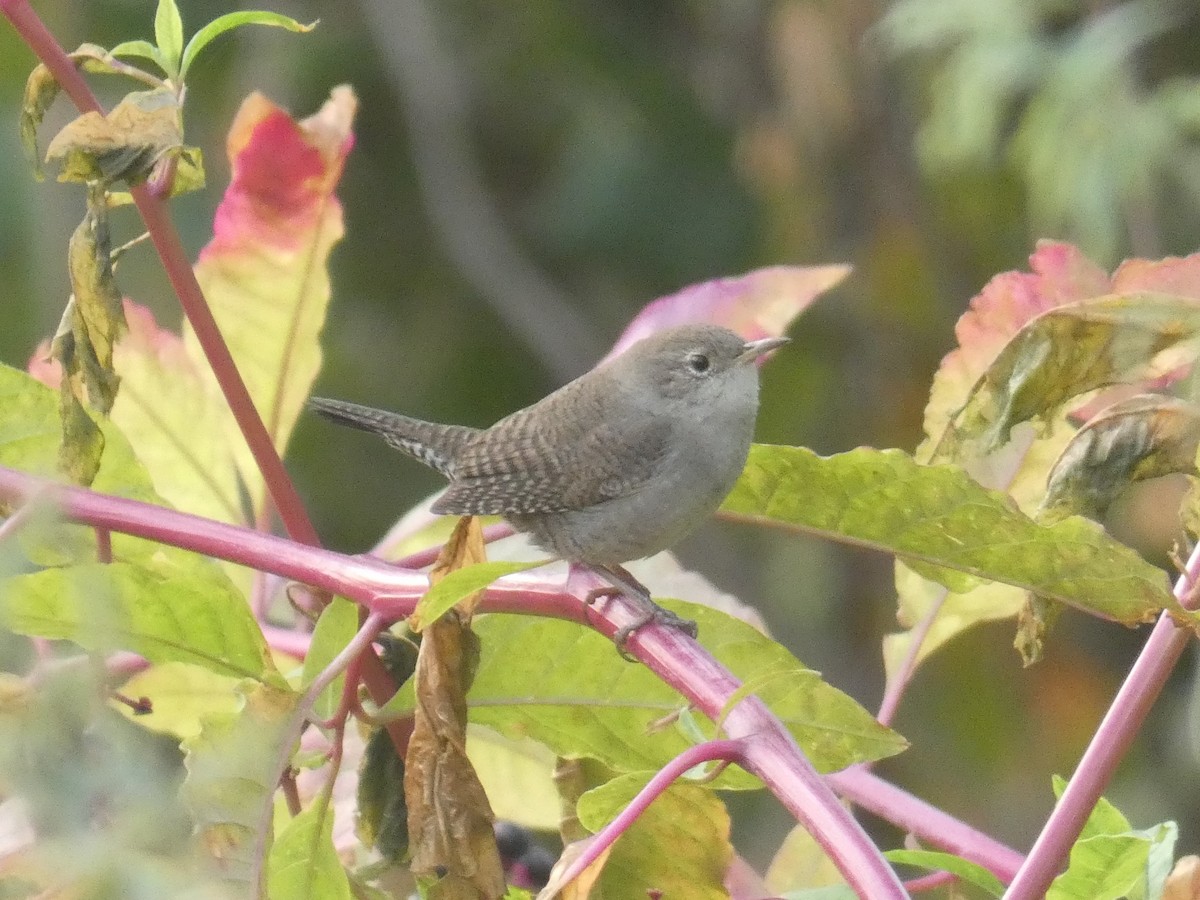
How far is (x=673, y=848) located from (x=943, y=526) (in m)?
0.37

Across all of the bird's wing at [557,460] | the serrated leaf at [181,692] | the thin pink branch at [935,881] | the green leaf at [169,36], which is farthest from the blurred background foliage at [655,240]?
the thin pink branch at [935,881]

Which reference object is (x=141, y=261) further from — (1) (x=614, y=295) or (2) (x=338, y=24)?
(1) (x=614, y=295)

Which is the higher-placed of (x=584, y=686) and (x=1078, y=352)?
(x=1078, y=352)

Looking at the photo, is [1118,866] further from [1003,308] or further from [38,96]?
[38,96]

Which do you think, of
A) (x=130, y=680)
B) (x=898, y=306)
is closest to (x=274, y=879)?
(x=130, y=680)

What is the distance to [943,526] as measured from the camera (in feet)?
4.57

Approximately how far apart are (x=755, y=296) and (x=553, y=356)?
3.90 metres

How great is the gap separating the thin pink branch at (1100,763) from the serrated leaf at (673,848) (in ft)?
1.03

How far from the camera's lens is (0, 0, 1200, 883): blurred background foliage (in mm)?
5824

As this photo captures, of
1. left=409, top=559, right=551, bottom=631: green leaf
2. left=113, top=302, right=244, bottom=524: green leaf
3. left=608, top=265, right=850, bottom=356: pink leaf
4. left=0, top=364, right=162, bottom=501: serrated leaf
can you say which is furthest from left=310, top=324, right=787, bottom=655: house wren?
left=409, top=559, right=551, bottom=631: green leaf

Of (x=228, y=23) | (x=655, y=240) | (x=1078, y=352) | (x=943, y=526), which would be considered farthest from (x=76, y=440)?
(x=655, y=240)

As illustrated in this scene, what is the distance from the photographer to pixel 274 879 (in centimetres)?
138

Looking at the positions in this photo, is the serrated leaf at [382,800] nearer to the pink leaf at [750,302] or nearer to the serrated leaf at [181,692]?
the serrated leaf at [181,692]

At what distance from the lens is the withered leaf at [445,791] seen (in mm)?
1297
